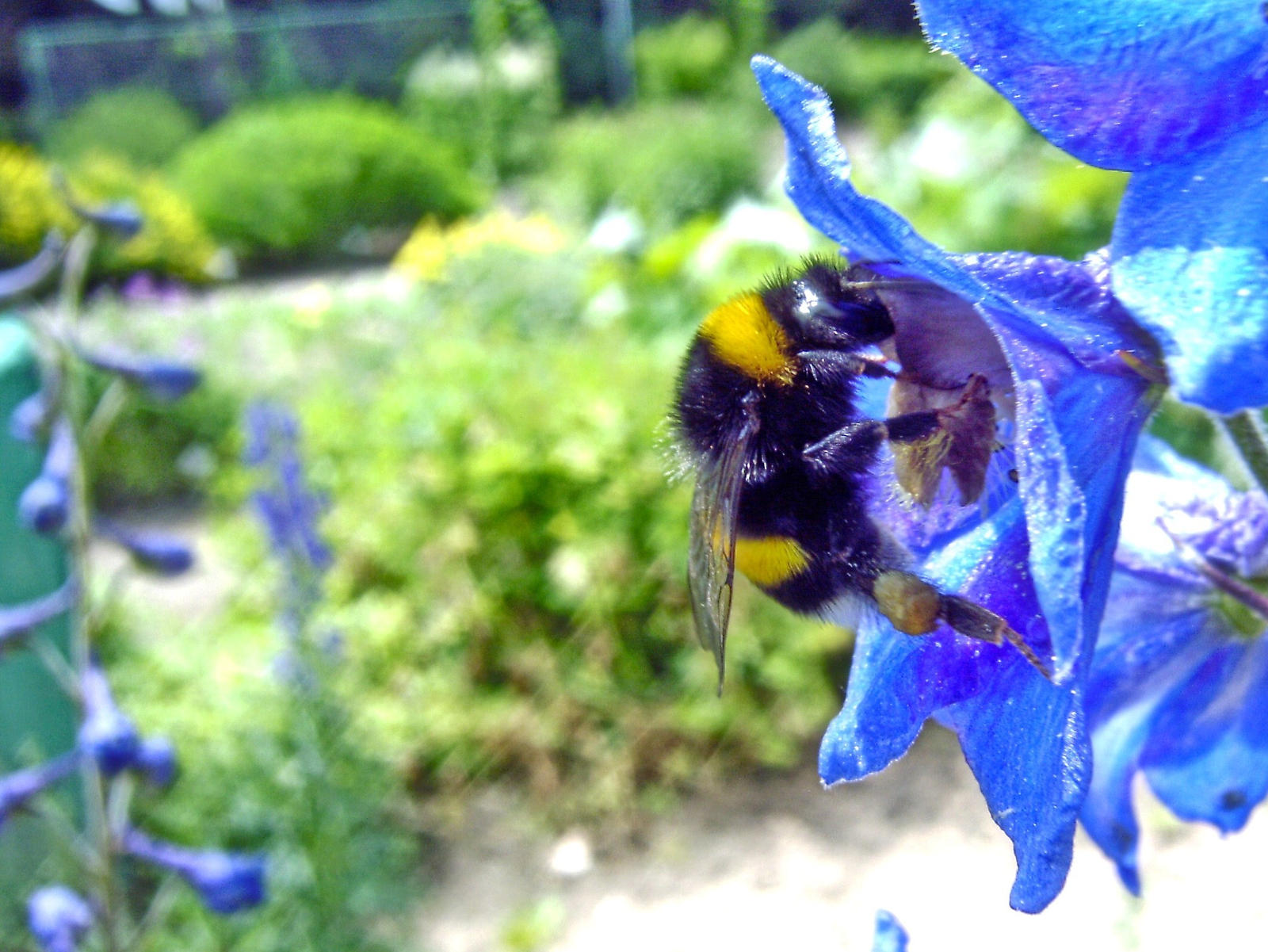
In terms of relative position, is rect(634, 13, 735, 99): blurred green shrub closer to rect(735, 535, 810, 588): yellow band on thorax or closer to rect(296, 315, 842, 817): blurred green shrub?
rect(296, 315, 842, 817): blurred green shrub

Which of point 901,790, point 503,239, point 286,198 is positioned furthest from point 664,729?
point 286,198

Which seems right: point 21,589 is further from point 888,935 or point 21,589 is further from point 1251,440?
point 1251,440

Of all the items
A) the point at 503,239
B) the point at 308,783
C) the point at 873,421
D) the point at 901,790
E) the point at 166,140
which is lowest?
the point at 166,140

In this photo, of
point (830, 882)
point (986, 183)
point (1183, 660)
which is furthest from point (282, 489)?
point (986, 183)

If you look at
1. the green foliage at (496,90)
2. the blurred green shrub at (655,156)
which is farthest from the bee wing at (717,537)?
the blurred green shrub at (655,156)

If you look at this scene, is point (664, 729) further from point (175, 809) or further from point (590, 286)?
point (590, 286)

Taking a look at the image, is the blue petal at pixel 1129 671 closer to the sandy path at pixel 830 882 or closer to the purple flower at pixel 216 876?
the purple flower at pixel 216 876

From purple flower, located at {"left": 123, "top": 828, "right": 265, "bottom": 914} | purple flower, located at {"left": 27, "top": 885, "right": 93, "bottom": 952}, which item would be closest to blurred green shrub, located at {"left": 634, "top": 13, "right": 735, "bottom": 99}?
purple flower, located at {"left": 123, "top": 828, "right": 265, "bottom": 914}
